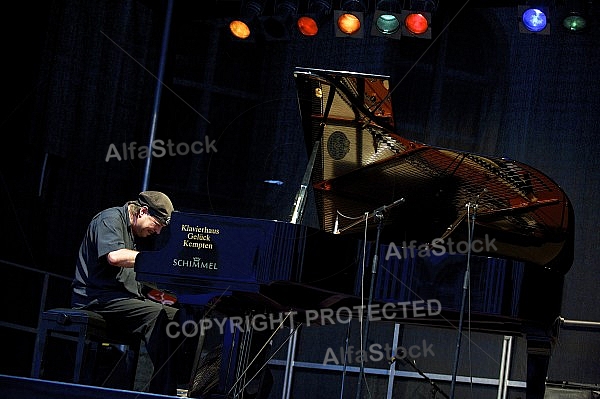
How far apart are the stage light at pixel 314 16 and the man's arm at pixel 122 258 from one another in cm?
280

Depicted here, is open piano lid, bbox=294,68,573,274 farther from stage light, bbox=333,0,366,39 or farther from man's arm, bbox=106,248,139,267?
stage light, bbox=333,0,366,39

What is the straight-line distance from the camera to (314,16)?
6.59 meters

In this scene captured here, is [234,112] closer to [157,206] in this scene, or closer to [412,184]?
[157,206]

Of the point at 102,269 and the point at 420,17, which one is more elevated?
the point at 420,17

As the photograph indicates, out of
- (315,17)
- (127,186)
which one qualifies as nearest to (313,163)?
(315,17)

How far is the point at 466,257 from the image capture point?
160 inches

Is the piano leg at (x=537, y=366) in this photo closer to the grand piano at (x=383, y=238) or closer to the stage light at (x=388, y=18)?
the grand piano at (x=383, y=238)

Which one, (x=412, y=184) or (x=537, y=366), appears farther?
(x=412, y=184)

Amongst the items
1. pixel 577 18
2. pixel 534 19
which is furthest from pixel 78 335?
pixel 577 18

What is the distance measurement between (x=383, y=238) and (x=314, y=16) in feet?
7.72

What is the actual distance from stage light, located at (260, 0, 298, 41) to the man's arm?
283 cm

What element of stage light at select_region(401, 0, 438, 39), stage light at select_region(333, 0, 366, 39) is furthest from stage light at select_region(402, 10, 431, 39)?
stage light at select_region(333, 0, 366, 39)

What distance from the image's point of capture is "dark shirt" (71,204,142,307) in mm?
4555

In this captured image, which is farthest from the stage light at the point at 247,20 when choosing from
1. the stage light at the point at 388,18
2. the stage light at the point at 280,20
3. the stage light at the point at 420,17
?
the stage light at the point at 420,17
